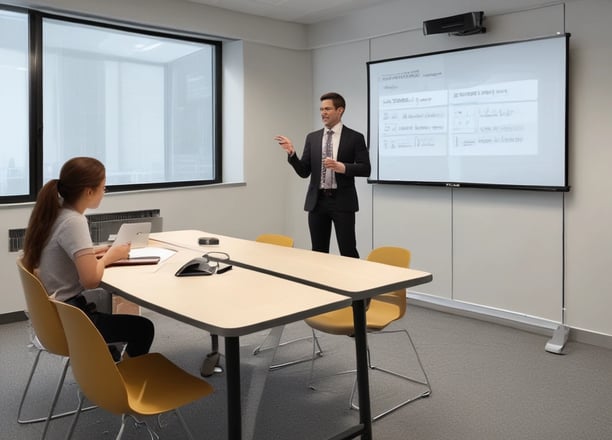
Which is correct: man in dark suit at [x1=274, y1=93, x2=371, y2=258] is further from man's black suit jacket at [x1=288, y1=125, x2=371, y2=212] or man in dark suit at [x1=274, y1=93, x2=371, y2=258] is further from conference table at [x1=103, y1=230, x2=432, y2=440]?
conference table at [x1=103, y1=230, x2=432, y2=440]

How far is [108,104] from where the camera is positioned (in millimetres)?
5203

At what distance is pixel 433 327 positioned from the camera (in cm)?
462

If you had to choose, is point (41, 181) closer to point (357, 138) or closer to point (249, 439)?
point (357, 138)

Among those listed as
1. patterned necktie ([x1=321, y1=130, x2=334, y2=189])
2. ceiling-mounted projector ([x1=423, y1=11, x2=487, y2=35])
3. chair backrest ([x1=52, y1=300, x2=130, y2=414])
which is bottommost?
chair backrest ([x1=52, y1=300, x2=130, y2=414])

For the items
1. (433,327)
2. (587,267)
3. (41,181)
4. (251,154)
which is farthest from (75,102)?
(587,267)

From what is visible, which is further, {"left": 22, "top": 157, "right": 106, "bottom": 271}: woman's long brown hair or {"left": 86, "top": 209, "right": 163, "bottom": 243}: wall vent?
{"left": 86, "top": 209, "right": 163, "bottom": 243}: wall vent

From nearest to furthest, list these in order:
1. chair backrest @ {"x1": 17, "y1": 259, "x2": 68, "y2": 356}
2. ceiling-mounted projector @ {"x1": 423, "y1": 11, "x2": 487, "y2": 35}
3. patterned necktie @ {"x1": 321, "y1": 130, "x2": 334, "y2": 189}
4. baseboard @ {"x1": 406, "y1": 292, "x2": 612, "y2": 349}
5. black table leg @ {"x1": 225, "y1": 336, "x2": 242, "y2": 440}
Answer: black table leg @ {"x1": 225, "y1": 336, "x2": 242, "y2": 440}
chair backrest @ {"x1": 17, "y1": 259, "x2": 68, "y2": 356}
baseboard @ {"x1": 406, "y1": 292, "x2": 612, "y2": 349}
patterned necktie @ {"x1": 321, "y1": 130, "x2": 334, "y2": 189}
ceiling-mounted projector @ {"x1": 423, "y1": 11, "x2": 487, "y2": 35}

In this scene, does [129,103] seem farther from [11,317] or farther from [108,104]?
[11,317]

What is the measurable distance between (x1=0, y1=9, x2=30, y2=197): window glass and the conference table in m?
2.21

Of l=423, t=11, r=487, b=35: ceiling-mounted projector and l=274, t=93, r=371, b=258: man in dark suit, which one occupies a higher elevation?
l=423, t=11, r=487, b=35: ceiling-mounted projector

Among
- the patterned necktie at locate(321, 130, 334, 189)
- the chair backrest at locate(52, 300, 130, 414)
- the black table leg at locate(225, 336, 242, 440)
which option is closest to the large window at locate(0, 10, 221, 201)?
the patterned necktie at locate(321, 130, 334, 189)

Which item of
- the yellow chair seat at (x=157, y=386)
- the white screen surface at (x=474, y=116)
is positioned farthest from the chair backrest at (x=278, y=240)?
the white screen surface at (x=474, y=116)

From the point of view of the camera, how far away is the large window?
464 centimetres

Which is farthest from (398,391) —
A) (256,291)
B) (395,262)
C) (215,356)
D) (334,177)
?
(334,177)
